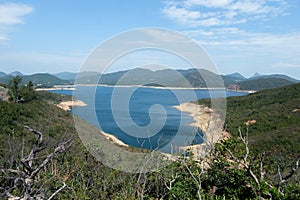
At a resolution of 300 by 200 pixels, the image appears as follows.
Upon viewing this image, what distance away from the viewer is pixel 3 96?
2550 centimetres

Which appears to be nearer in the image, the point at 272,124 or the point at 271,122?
the point at 272,124

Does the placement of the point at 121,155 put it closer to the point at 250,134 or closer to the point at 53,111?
the point at 250,134

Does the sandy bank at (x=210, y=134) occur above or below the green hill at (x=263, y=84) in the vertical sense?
above

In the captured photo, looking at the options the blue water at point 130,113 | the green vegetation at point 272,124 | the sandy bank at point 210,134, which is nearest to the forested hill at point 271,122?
the green vegetation at point 272,124

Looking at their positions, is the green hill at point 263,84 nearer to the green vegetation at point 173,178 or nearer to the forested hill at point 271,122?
the forested hill at point 271,122

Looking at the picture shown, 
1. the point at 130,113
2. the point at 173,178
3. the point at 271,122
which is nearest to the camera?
the point at 173,178

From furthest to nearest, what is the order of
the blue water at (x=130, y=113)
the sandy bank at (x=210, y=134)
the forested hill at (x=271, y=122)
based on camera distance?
1. the forested hill at (x=271, y=122)
2. the blue water at (x=130, y=113)
3. the sandy bank at (x=210, y=134)

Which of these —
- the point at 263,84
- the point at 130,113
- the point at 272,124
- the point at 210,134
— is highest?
the point at 210,134

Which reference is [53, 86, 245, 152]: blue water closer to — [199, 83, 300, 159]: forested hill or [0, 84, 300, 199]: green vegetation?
[0, 84, 300, 199]: green vegetation

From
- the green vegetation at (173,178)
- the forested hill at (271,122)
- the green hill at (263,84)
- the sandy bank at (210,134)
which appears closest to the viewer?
the green vegetation at (173,178)

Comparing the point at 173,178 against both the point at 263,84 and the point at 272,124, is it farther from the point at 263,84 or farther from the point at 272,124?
the point at 263,84

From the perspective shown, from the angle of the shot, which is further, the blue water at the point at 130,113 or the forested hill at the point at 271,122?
the forested hill at the point at 271,122

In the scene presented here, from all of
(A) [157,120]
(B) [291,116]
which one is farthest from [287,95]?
(A) [157,120]

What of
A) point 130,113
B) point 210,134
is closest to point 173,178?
point 210,134
